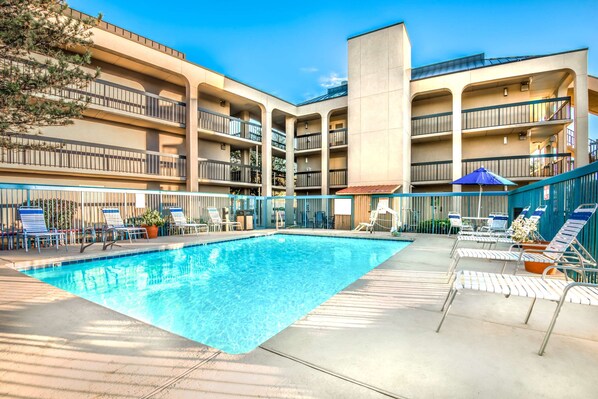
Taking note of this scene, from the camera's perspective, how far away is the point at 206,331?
10.5ft

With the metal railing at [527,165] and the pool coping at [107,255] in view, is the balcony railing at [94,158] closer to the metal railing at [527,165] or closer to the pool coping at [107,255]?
the pool coping at [107,255]

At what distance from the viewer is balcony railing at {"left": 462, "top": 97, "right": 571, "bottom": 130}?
13.6 m

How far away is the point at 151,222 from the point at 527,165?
16.8 metres

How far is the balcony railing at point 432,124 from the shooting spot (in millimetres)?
15522

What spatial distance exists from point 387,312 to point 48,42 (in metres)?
5.71

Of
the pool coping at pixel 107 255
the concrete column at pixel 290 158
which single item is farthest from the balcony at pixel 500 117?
the pool coping at pixel 107 255

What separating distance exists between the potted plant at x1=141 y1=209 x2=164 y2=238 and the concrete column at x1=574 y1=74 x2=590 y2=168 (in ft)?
55.9

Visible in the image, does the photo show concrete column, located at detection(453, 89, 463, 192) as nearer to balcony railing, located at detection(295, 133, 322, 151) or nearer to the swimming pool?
balcony railing, located at detection(295, 133, 322, 151)

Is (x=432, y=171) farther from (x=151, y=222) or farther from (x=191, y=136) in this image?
(x=151, y=222)

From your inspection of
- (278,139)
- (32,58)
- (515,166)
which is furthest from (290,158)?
(32,58)

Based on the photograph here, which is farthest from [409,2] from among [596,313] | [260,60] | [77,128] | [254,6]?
[260,60]

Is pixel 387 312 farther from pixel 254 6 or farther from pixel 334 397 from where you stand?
pixel 254 6

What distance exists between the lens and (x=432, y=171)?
51.9 feet

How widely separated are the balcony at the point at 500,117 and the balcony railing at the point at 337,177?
15.6 ft
